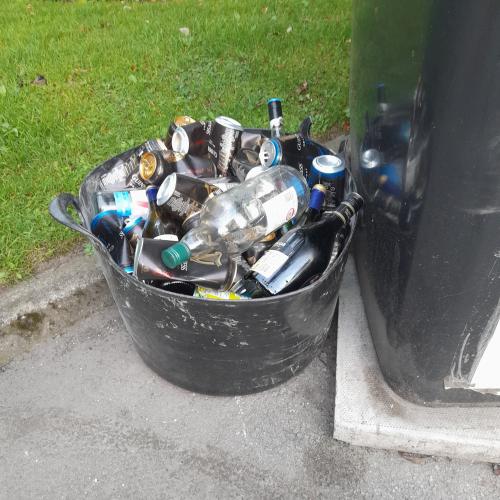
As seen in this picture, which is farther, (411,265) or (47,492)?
(47,492)

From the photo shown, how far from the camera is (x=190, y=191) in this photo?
1.62m

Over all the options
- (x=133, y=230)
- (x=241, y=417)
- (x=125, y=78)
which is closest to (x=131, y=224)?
(x=133, y=230)

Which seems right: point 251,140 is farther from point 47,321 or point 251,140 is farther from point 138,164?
point 47,321

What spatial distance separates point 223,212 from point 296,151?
0.46 meters

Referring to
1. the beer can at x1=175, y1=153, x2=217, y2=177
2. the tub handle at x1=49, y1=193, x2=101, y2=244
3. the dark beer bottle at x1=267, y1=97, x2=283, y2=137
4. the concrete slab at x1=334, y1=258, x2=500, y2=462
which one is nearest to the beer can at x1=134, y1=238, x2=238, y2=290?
the tub handle at x1=49, y1=193, x2=101, y2=244

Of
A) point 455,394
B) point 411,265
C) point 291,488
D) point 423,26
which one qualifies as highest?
point 423,26

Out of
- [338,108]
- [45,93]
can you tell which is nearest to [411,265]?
[338,108]

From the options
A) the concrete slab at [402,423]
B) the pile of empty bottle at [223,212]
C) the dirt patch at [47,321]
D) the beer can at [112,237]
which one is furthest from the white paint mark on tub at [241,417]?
the dirt patch at [47,321]

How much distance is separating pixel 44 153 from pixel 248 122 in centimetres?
111

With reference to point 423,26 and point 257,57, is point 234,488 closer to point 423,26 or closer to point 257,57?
point 423,26

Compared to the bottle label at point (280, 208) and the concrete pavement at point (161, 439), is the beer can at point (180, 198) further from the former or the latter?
the concrete pavement at point (161, 439)

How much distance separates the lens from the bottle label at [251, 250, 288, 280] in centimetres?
147

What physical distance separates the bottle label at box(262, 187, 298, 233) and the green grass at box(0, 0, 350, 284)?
1086 mm

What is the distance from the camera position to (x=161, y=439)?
1666mm
